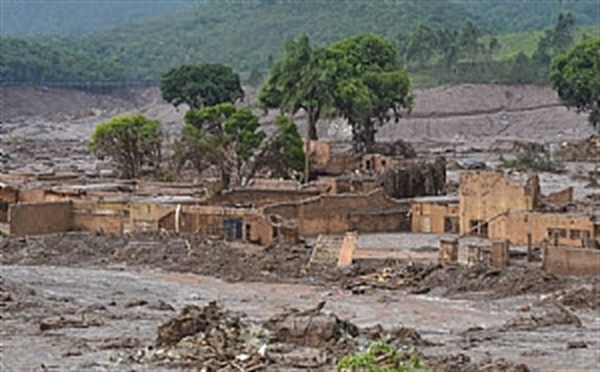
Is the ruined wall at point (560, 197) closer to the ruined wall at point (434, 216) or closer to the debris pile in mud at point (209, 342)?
the ruined wall at point (434, 216)

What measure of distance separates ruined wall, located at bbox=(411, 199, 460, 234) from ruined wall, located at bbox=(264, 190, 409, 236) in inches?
22.7

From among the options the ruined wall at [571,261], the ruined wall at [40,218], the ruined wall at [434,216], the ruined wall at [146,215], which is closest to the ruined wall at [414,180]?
the ruined wall at [434,216]

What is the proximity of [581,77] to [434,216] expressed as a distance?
46.9 metres

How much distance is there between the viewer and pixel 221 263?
146 feet

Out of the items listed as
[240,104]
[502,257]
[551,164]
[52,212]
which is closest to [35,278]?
[52,212]

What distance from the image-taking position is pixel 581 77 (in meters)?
94.5

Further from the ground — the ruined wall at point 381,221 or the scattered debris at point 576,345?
the ruined wall at point 381,221

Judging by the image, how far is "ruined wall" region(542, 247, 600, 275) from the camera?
38.6m

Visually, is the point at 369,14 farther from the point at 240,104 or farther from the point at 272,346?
Answer: the point at 272,346

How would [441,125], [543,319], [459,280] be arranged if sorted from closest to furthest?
1. [543,319]
2. [459,280]
3. [441,125]

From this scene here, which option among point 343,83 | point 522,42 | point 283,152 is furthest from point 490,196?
point 522,42

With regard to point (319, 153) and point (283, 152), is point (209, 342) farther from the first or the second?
point (319, 153)

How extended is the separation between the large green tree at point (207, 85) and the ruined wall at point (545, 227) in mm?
51482

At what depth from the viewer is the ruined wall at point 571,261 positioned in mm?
38594
